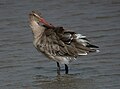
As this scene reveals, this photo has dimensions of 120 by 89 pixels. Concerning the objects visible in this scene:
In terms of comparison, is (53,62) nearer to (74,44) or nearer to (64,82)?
(74,44)

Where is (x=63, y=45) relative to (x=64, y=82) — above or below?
above

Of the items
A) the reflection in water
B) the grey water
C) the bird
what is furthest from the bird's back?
the reflection in water

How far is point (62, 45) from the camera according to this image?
37.8 feet

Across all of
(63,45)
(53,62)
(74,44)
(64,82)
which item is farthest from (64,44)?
(53,62)

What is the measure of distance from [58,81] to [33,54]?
73.9 inches

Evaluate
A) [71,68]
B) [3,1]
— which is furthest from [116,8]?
[71,68]

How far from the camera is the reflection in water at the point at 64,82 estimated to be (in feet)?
34.5

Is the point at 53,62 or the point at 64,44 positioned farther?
the point at 53,62

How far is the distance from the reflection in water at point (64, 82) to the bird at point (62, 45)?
366mm

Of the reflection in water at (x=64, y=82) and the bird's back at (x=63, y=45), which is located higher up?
the bird's back at (x=63, y=45)

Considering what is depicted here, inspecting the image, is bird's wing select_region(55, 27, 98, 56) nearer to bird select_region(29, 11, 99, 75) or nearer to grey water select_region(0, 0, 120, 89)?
bird select_region(29, 11, 99, 75)

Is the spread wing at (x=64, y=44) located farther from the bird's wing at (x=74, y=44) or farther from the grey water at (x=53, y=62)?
the grey water at (x=53, y=62)

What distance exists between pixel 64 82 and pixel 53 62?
1.56m

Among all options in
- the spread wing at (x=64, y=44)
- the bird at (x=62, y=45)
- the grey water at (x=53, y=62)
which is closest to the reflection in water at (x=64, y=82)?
the grey water at (x=53, y=62)
